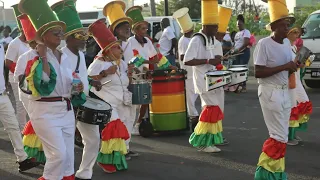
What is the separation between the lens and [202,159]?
800cm

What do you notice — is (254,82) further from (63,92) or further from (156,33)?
(63,92)

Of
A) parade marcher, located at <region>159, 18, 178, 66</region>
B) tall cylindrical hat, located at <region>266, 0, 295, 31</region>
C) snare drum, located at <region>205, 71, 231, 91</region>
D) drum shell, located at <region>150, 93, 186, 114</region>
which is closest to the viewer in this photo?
tall cylindrical hat, located at <region>266, 0, 295, 31</region>

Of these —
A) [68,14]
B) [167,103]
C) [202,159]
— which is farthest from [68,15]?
[167,103]

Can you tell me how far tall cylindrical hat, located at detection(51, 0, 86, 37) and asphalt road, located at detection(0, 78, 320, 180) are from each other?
2.08 m

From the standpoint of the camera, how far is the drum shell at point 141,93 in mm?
7945

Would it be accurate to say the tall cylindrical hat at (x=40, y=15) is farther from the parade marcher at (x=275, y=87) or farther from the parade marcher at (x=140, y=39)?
the parade marcher at (x=140, y=39)

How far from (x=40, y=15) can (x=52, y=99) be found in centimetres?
83

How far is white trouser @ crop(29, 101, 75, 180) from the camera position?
5375 mm

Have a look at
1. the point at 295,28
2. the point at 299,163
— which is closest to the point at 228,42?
the point at 295,28

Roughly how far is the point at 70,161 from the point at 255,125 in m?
5.70

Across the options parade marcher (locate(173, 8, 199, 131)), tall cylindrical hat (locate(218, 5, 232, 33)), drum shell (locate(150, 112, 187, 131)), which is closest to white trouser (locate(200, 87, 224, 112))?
drum shell (locate(150, 112, 187, 131))

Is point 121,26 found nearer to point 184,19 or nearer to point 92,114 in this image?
point 92,114

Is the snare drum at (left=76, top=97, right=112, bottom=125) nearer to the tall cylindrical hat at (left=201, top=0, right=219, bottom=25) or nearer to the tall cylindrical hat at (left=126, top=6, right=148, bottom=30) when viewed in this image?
the tall cylindrical hat at (left=201, top=0, right=219, bottom=25)

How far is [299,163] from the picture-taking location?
7559mm
